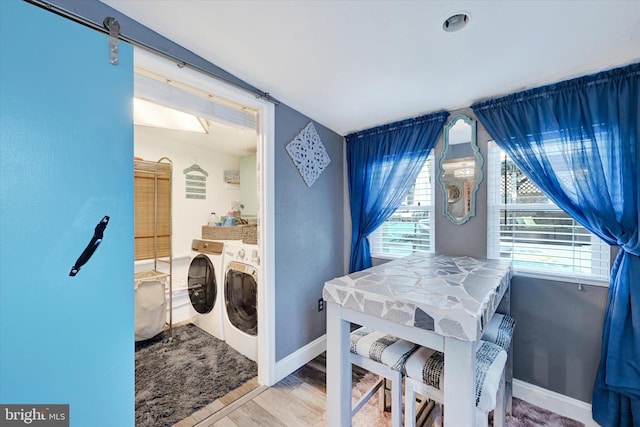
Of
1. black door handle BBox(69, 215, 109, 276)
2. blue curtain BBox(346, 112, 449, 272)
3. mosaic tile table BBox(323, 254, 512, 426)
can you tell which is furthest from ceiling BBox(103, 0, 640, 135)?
mosaic tile table BBox(323, 254, 512, 426)

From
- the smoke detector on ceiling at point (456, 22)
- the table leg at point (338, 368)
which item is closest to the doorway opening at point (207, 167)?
the table leg at point (338, 368)

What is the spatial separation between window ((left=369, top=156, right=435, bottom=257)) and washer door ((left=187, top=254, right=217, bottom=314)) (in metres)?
1.68

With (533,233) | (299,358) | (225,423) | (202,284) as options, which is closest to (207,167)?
(202,284)

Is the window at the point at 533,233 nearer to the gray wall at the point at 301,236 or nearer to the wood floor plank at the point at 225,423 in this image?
the gray wall at the point at 301,236

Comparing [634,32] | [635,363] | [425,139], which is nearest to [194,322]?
[425,139]

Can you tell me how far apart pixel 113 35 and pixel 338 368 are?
6.13ft

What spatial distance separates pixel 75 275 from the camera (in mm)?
1023

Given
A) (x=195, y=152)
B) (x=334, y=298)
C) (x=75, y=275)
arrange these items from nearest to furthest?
(x=75, y=275) → (x=334, y=298) → (x=195, y=152)

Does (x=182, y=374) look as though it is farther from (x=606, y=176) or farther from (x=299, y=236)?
(x=606, y=176)

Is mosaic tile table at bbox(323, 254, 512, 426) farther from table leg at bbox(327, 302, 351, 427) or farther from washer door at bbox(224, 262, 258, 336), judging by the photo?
washer door at bbox(224, 262, 258, 336)

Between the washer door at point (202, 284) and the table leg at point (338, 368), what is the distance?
1696mm

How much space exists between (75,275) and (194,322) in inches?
87.5

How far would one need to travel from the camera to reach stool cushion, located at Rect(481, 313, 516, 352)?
53.9 inches

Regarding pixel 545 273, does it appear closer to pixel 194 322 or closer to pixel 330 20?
pixel 330 20
